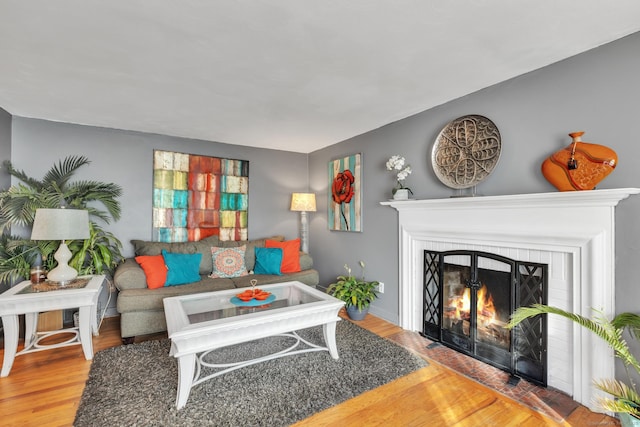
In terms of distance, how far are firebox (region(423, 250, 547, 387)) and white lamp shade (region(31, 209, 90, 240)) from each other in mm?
3164

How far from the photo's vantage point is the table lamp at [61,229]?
243 centimetres

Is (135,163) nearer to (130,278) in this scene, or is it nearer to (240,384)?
(130,278)

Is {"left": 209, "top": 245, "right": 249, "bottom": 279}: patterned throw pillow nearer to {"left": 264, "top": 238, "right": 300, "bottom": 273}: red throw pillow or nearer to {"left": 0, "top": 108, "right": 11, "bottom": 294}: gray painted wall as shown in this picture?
{"left": 264, "top": 238, "right": 300, "bottom": 273}: red throw pillow

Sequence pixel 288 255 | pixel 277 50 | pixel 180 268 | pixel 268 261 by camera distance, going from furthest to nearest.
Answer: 1. pixel 288 255
2. pixel 268 261
3. pixel 180 268
4. pixel 277 50

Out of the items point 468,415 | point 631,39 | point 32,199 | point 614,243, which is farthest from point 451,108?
point 32,199

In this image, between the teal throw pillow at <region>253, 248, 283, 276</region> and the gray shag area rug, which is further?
the teal throw pillow at <region>253, 248, 283, 276</region>

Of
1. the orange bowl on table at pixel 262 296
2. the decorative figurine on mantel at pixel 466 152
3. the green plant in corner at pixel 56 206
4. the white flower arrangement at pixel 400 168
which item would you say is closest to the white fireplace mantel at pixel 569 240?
the decorative figurine on mantel at pixel 466 152

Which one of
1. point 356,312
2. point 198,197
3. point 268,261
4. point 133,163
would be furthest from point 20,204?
point 356,312

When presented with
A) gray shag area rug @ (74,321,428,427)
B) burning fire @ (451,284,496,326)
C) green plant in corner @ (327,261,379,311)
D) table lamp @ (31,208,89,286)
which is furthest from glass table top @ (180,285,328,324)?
burning fire @ (451,284,496,326)

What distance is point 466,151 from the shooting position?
2.61 m

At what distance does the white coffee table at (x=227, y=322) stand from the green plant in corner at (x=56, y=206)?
143 centimetres

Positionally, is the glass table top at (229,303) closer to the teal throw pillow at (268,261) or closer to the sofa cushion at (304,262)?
the teal throw pillow at (268,261)

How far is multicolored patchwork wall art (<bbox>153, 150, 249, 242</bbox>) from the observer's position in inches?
152

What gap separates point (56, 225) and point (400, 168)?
10.2 feet
